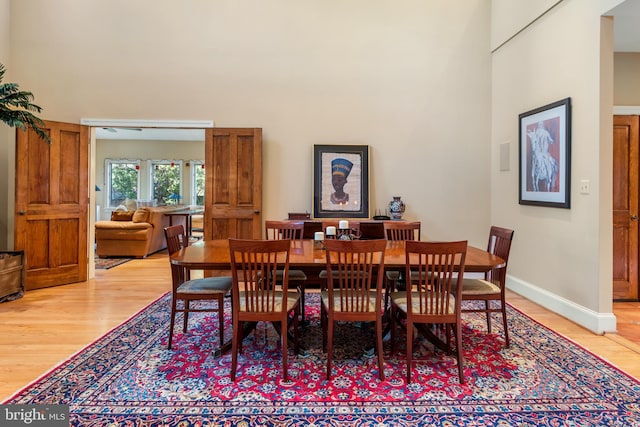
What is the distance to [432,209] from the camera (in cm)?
494

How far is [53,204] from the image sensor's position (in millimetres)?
4441

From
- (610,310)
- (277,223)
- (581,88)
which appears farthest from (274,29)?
(610,310)

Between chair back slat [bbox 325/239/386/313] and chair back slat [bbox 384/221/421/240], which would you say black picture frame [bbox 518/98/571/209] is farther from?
chair back slat [bbox 325/239/386/313]

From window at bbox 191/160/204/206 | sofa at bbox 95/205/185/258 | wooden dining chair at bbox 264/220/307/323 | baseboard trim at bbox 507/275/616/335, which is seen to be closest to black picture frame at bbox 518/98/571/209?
baseboard trim at bbox 507/275/616/335

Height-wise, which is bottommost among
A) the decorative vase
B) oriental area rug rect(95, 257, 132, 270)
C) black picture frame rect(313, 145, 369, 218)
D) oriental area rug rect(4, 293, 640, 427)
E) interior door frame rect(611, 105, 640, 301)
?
oriental area rug rect(4, 293, 640, 427)

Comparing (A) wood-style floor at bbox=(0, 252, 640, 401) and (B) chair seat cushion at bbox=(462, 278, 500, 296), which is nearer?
(A) wood-style floor at bbox=(0, 252, 640, 401)

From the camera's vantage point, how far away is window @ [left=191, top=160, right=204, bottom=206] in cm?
1073

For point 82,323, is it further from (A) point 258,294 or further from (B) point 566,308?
(B) point 566,308

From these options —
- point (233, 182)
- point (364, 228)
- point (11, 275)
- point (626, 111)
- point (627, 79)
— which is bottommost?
point (11, 275)

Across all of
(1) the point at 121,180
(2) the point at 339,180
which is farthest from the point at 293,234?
(1) the point at 121,180

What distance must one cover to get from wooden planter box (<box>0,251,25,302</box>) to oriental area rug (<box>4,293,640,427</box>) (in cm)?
194

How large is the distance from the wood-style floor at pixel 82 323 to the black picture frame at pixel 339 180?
2.19 meters

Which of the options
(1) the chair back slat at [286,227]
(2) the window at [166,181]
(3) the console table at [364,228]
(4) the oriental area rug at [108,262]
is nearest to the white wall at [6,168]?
(4) the oriental area rug at [108,262]

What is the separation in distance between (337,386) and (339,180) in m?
3.11
